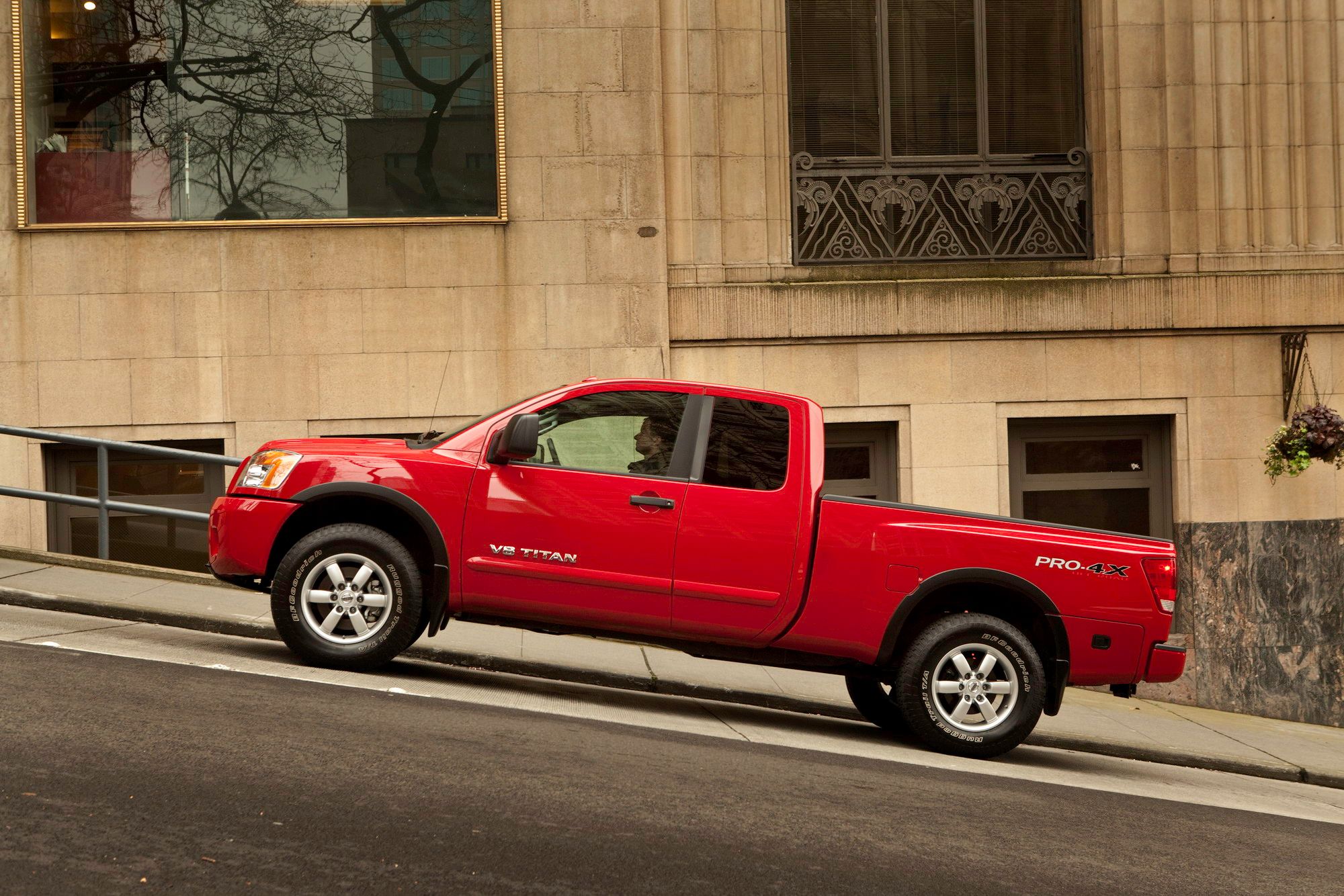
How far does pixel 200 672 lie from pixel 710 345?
699cm

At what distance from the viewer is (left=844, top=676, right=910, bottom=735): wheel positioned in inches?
346

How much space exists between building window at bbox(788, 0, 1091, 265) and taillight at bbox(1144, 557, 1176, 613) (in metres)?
6.57

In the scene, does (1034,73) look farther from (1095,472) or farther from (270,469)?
(270,469)

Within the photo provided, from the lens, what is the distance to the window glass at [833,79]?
547 inches

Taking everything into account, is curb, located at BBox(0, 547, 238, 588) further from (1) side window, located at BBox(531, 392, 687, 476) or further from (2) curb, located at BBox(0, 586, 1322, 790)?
(1) side window, located at BBox(531, 392, 687, 476)

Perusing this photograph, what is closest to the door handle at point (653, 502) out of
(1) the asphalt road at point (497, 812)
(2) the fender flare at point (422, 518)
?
(2) the fender flare at point (422, 518)

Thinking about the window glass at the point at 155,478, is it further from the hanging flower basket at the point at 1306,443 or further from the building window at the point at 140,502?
the hanging flower basket at the point at 1306,443

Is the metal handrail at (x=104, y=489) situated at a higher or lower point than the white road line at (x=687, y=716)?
higher

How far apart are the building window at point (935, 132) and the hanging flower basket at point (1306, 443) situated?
8.56 feet

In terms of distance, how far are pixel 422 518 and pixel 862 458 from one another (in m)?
6.87

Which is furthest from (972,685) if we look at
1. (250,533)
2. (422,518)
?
(250,533)

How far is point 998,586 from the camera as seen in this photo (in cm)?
781

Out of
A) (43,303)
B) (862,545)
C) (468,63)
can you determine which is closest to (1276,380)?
(862,545)

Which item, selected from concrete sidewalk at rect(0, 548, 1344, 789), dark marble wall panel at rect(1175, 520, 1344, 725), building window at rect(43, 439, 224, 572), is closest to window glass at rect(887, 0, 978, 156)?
dark marble wall panel at rect(1175, 520, 1344, 725)
